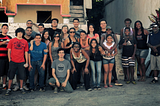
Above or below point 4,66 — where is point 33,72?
below

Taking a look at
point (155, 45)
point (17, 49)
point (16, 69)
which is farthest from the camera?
point (155, 45)

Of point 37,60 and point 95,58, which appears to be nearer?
point 37,60

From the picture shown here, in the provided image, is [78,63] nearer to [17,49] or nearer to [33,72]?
[33,72]

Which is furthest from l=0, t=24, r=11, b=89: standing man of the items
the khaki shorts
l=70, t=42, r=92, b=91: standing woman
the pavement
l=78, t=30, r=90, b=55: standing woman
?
the khaki shorts

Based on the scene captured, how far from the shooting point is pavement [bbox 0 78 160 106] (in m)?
4.91

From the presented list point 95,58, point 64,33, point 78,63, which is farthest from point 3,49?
point 95,58

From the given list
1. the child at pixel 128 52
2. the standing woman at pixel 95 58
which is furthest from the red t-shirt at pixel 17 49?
the child at pixel 128 52

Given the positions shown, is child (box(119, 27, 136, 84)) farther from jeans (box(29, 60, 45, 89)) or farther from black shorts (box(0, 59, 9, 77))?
black shorts (box(0, 59, 9, 77))

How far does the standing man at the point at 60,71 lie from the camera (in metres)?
6.03

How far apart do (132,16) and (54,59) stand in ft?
30.4

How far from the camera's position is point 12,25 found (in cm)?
758

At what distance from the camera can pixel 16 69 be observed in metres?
6.02

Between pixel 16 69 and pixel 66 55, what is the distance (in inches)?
59.7

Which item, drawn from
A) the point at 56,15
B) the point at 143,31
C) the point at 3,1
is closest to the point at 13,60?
the point at 143,31
